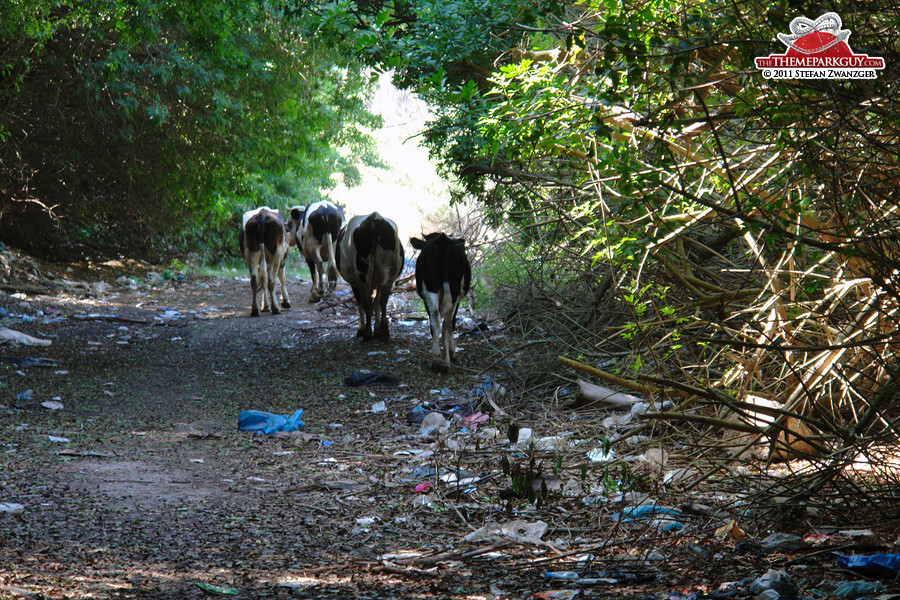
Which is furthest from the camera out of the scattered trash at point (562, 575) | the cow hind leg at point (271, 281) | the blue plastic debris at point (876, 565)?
the cow hind leg at point (271, 281)

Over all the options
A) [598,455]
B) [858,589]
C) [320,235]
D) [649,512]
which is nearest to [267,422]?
[598,455]

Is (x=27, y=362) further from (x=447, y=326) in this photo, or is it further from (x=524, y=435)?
(x=524, y=435)

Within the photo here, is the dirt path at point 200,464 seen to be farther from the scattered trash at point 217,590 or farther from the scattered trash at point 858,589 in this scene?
the scattered trash at point 858,589

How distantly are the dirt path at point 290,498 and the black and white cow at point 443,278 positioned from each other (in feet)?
1.88

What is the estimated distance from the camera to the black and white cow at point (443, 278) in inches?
364

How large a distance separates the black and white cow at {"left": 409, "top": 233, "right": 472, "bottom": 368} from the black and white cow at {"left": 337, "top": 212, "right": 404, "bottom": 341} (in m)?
1.22

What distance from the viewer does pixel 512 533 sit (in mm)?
3938

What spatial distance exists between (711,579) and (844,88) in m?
2.12

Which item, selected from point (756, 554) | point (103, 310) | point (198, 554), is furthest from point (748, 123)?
point (103, 310)

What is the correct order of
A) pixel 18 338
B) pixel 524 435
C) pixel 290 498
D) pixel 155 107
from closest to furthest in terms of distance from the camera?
pixel 290 498 < pixel 524 435 < pixel 18 338 < pixel 155 107

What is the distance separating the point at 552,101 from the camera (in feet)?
14.2

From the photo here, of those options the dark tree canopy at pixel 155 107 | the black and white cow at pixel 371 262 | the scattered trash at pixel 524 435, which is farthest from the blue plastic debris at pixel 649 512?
the black and white cow at pixel 371 262

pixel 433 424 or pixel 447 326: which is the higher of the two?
pixel 447 326

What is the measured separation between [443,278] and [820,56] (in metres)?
6.32
